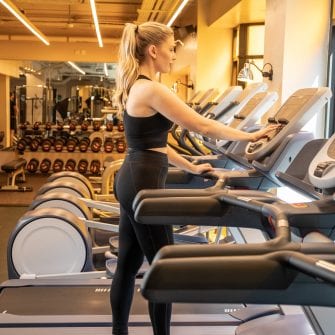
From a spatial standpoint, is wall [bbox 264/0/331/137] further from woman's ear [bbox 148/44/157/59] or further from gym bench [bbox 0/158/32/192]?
gym bench [bbox 0/158/32/192]

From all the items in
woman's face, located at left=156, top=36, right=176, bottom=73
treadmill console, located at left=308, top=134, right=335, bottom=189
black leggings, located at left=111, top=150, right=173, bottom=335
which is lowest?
black leggings, located at left=111, top=150, right=173, bottom=335

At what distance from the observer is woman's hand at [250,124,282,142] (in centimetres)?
247

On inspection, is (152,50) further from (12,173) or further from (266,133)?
(12,173)

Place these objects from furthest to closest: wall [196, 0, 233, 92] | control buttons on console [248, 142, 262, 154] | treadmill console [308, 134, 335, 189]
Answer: wall [196, 0, 233, 92] → control buttons on console [248, 142, 262, 154] → treadmill console [308, 134, 335, 189]

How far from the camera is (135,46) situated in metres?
2.41

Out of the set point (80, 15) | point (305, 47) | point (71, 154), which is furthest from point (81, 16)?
point (305, 47)

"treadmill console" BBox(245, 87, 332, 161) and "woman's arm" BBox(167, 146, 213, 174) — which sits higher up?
"treadmill console" BBox(245, 87, 332, 161)

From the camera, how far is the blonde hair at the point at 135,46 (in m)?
2.40

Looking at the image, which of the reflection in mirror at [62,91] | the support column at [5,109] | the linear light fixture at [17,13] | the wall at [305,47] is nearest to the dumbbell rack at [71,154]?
the reflection in mirror at [62,91]

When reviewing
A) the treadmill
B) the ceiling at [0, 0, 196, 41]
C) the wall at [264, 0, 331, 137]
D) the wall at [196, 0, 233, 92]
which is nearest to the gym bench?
the ceiling at [0, 0, 196, 41]

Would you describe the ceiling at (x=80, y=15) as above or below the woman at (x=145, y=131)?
above

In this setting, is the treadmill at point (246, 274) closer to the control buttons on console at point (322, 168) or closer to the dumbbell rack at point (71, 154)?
the control buttons on console at point (322, 168)

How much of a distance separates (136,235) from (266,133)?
Answer: 2.41 ft

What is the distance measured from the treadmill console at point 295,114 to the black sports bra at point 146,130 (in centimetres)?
53
